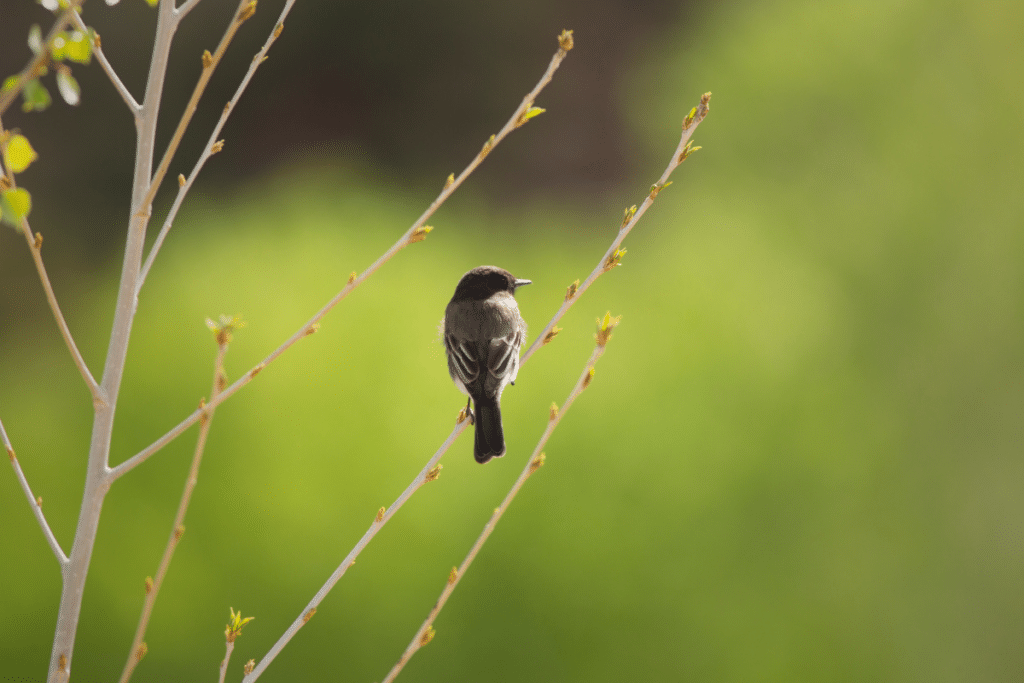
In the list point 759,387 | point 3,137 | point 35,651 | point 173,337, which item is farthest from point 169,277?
point 3,137

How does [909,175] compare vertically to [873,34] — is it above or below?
below

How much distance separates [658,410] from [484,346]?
1.78 metres

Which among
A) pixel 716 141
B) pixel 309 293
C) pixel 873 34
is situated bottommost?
pixel 309 293

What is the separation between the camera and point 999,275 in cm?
385

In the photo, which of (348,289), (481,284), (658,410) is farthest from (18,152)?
(658,410)

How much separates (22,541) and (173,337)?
0.87 meters

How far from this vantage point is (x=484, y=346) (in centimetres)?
148

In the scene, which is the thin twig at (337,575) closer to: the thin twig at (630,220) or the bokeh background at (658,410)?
the thin twig at (630,220)

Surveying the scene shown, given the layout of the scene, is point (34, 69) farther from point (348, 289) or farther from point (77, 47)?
point (348, 289)

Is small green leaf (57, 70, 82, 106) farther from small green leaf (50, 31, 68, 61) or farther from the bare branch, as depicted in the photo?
the bare branch

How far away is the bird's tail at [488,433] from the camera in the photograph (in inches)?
53.3

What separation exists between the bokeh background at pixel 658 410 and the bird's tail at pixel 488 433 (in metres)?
1.48

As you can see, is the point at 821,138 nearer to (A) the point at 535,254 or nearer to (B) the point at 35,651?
(A) the point at 535,254

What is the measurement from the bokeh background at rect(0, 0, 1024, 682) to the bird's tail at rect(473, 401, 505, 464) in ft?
4.85
